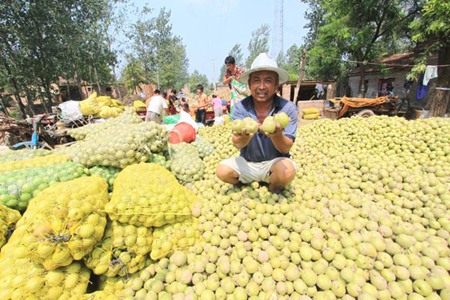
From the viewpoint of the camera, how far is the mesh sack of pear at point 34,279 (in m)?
1.52

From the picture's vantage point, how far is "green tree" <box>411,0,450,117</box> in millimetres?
8828

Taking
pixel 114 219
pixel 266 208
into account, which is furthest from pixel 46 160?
pixel 266 208

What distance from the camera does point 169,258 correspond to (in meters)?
2.13

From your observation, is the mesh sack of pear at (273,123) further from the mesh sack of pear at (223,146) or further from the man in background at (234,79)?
the man in background at (234,79)

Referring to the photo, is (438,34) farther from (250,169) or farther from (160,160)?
(160,160)

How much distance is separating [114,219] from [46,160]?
74.0 inches

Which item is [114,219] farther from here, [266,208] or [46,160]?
[46,160]

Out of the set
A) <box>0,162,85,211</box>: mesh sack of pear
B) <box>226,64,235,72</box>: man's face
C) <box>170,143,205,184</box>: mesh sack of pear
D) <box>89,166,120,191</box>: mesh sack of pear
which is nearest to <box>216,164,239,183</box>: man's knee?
<box>170,143,205,184</box>: mesh sack of pear

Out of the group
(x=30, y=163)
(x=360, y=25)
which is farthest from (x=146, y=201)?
(x=360, y=25)

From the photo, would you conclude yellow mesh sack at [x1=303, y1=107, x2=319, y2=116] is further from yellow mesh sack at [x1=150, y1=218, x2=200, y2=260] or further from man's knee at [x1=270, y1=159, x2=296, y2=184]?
yellow mesh sack at [x1=150, y1=218, x2=200, y2=260]

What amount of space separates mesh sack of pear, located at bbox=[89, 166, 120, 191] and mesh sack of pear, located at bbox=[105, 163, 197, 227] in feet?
1.89

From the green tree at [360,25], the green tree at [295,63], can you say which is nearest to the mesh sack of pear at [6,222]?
the green tree at [295,63]

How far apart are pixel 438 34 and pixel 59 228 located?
14844mm

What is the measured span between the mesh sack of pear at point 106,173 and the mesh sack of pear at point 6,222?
92cm
